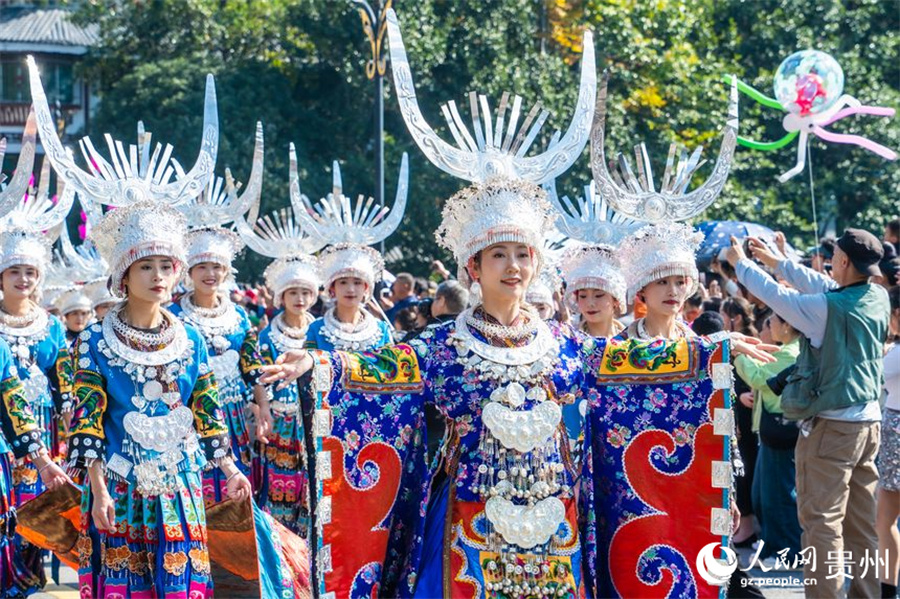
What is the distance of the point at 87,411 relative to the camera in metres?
5.85

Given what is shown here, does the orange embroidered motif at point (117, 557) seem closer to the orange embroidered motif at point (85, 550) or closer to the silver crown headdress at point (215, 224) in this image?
the orange embroidered motif at point (85, 550)

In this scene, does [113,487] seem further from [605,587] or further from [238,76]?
[238,76]

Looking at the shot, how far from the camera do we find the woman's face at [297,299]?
9.35 meters

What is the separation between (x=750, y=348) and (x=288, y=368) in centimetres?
165

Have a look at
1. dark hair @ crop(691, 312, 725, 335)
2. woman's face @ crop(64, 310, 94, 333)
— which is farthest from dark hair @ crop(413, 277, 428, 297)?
dark hair @ crop(691, 312, 725, 335)

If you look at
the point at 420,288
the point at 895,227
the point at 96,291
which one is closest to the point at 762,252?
the point at 895,227

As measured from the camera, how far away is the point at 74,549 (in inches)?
253

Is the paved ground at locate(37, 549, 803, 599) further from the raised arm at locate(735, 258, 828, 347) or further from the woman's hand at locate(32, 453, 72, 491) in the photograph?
the woman's hand at locate(32, 453, 72, 491)

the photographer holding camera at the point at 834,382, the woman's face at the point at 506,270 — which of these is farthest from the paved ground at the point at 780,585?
the woman's face at the point at 506,270

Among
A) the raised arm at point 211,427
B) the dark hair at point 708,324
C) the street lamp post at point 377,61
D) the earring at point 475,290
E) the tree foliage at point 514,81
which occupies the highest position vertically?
the tree foliage at point 514,81

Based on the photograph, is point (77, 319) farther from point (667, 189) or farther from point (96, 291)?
point (667, 189)

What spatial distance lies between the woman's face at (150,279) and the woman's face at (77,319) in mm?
5118

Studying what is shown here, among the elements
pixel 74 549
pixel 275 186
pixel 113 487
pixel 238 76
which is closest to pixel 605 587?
pixel 113 487

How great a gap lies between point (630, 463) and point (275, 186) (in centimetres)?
1881
